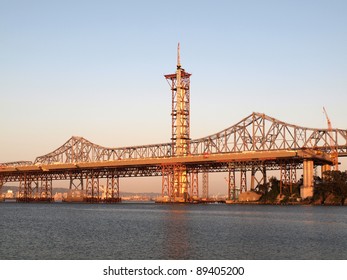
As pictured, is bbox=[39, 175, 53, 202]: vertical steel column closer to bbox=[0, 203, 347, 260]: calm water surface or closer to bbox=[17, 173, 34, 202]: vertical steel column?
bbox=[17, 173, 34, 202]: vertical steel column

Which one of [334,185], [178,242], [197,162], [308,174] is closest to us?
[178,242]

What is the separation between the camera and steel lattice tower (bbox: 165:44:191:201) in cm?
13025

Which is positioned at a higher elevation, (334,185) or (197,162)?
(197,162)

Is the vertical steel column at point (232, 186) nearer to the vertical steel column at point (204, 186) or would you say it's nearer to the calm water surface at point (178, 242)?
the vertical steel column at point (204, 186)

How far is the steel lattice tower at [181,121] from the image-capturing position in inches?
5128

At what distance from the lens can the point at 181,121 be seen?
13512cm

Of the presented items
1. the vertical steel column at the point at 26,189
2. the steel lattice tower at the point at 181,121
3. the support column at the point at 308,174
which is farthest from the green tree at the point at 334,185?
the vertical steel column at the point at 26,189

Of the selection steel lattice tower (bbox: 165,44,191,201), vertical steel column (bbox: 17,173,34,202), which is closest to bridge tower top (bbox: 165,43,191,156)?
steel lattice tower (bbox: 165,44,191,201)

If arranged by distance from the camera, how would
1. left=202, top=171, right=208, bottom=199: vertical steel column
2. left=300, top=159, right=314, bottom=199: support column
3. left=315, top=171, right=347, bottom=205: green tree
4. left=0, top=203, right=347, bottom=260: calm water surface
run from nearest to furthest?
left=0, top=203, right=347, bottom=260: calm water surface → left=315, top=171, right=347, bottom=205: green tree → left=300, top=159, right=314, bottom=199: support column → left=202, top=171, right=208, bottom=199: vertical steel column

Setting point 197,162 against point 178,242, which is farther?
point 197,162

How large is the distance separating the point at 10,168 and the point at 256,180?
72047mm

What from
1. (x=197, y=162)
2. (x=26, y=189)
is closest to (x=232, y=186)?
(x=197, y=162)

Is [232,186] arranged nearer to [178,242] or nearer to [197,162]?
[197,162]

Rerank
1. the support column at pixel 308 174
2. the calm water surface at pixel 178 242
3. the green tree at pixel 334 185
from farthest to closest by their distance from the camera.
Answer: the support column at pixel 308 174, the green tree at pixel 334 185, the calm water surface at pixel 178 242
